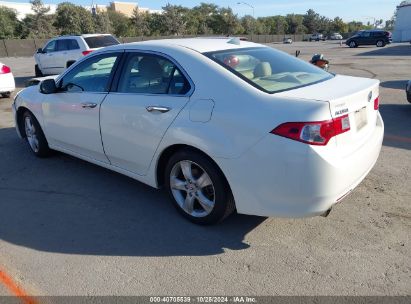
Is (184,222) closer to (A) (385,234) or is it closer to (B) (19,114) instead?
(A) (385,234)

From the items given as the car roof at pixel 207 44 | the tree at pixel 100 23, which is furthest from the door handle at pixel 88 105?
the tree at pixel 100 23

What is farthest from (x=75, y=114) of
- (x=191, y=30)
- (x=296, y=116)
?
(x=191, y=30)

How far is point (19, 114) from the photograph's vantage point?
587 cm

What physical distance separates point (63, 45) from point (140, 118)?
12.2m

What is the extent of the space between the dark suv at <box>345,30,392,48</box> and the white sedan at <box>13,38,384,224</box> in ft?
133

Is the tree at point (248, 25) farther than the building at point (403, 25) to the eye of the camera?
Yes

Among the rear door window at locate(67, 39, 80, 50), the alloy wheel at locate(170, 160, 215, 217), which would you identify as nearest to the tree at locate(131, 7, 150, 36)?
the rear door window at locate(67, 39, 80, 50)

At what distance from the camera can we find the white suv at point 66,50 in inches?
536

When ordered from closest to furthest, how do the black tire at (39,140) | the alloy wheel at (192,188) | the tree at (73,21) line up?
the alloy wheel at (192,188)
the black tire at (39,140)
the tree at (73,21)

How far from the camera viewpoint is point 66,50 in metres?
14.2

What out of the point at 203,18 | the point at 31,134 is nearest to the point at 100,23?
the point at 203,18

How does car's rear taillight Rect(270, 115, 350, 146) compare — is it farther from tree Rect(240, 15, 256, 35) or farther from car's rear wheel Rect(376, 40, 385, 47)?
tree Rect(240, 15, 256, 35)

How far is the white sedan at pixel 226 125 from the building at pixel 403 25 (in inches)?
1804

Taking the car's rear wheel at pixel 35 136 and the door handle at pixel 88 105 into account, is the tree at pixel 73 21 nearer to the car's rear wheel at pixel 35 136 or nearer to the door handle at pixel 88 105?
the car's rear wheel at pixel 35 136
